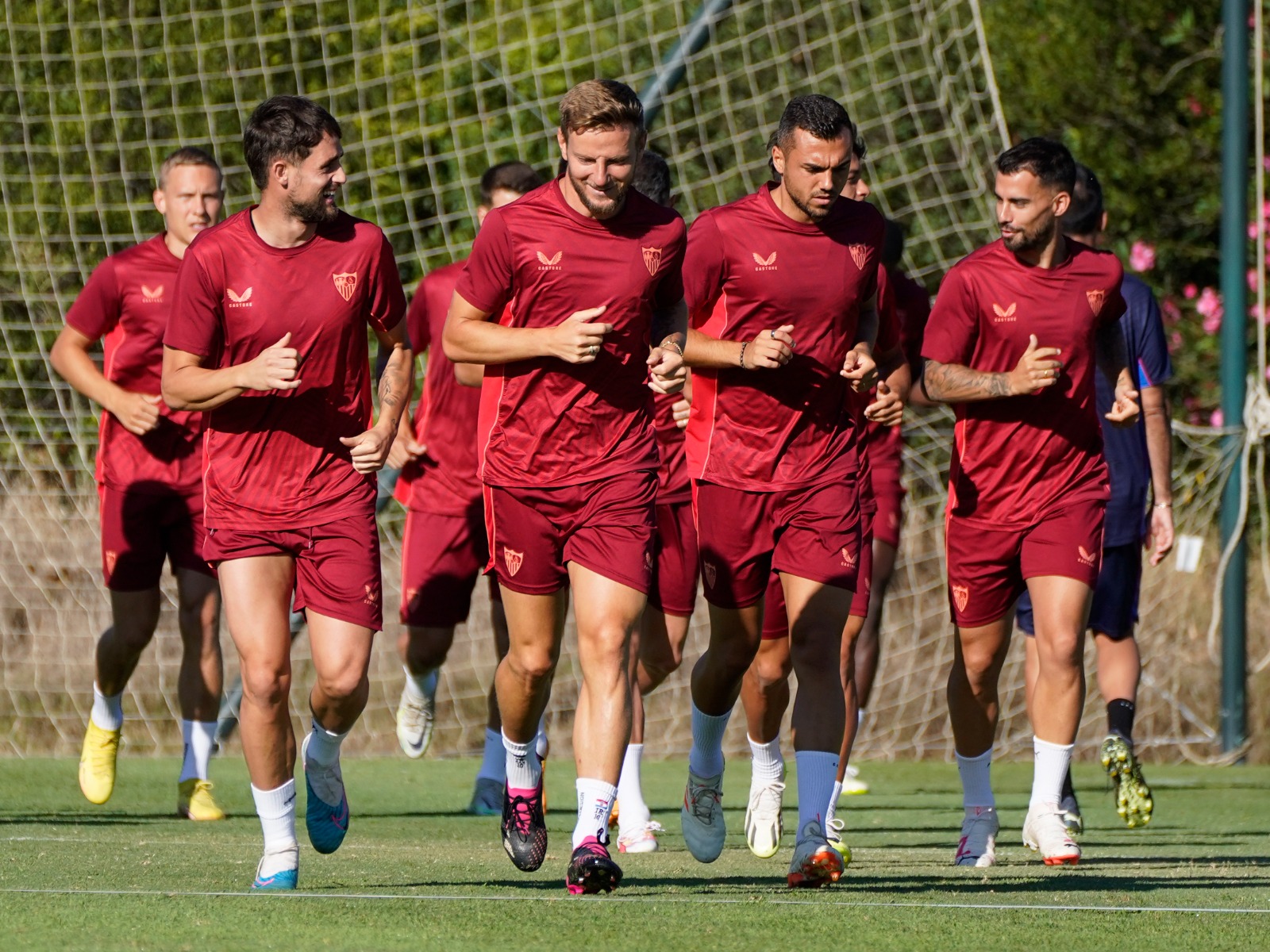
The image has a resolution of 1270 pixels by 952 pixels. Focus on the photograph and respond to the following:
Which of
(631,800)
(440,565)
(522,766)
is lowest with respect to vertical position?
(631,800)

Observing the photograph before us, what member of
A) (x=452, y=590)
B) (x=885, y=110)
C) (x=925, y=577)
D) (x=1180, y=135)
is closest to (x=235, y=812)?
(x=452, y=590)

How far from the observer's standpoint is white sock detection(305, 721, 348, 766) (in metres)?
6.50

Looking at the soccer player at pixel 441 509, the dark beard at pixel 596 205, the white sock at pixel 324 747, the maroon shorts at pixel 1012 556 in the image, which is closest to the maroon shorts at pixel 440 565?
the soccer player at pixel 441 509

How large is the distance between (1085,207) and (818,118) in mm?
2564

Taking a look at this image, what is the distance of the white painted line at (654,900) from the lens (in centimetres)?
562

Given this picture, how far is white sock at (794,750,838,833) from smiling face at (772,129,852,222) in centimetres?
166

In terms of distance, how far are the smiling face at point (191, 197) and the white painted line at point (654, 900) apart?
3571mm

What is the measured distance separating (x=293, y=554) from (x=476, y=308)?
0.91 m

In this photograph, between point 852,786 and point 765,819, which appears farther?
point 852,786

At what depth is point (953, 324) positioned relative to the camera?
7348mm

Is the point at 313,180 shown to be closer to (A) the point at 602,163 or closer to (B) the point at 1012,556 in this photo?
(A) the point at 602,163

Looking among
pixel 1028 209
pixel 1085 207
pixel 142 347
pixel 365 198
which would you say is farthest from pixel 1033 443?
pixel 365 198

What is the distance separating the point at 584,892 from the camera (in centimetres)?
572

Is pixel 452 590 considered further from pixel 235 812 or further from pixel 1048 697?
pixel 1048 697
